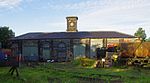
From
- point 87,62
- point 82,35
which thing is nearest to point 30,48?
point 82,35

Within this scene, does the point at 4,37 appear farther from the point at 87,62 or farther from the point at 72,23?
the point at 87,62

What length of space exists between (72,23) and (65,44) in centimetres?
671

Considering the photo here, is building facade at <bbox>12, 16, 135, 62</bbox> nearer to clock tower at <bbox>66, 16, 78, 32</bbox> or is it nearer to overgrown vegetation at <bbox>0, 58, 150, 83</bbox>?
clock tower at <bbox>66, 16, 78, 32</bbox>

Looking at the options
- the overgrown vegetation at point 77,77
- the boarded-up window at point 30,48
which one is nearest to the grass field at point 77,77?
the overgrown vegetation at point 77,77

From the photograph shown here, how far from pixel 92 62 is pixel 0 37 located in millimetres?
27658

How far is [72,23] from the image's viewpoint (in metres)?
53.1

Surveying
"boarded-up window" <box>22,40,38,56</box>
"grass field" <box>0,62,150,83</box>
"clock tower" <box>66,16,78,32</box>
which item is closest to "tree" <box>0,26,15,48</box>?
"boarded-up window" <box>22,40,38,56</box>

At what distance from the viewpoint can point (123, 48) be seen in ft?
97.5

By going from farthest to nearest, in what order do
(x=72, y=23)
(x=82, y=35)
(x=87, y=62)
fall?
(x=72, y=23), (x=82, y=35), (x=87, y=62)

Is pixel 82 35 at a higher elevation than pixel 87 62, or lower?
higher

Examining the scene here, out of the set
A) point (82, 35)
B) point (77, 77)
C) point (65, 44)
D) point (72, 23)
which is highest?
point (72, 23)

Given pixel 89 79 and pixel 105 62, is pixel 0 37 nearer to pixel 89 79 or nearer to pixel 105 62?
pixel 105 62

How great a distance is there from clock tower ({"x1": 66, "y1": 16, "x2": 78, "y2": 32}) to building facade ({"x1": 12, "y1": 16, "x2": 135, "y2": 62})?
143 inches

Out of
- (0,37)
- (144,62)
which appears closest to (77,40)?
(0,37)
